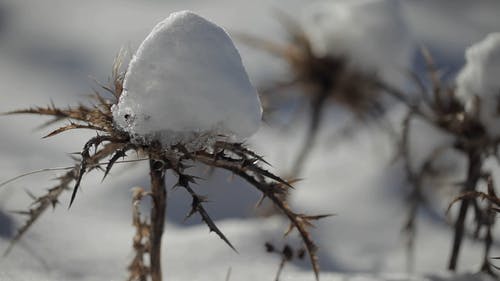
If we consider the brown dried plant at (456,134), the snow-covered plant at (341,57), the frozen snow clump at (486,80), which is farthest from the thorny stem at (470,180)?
the snow-covered plant at (341,57)

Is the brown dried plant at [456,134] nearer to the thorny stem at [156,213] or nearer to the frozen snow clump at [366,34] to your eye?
the frozen snow clump at [366,34]

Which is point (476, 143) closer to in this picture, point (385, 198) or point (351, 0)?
point (351, 0)

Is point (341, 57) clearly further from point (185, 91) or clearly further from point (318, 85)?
point (185, 91)

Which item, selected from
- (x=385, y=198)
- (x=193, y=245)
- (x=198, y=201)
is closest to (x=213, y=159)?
(x=198, y=201)

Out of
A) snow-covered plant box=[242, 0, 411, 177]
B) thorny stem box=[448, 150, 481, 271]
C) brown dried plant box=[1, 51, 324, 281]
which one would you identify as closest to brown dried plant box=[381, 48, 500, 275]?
thorny stem box=[448, 150, 481, 271]

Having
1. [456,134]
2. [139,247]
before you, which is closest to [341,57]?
[456,134]

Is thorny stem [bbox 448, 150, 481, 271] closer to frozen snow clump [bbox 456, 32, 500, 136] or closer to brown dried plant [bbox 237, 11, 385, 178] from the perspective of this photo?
frozen snow clump [bbox 456, 32, 500, 136]
